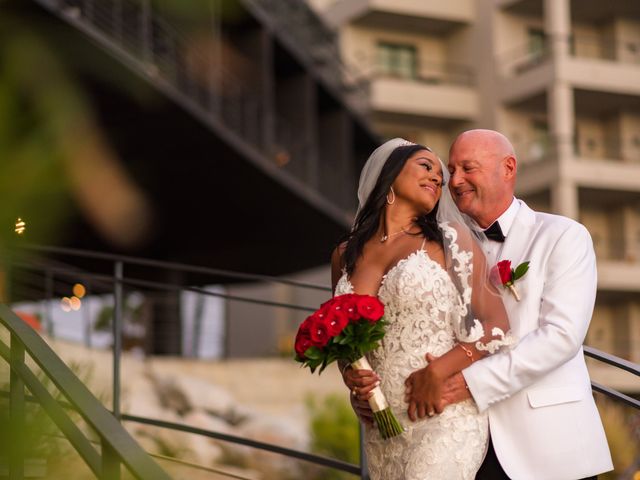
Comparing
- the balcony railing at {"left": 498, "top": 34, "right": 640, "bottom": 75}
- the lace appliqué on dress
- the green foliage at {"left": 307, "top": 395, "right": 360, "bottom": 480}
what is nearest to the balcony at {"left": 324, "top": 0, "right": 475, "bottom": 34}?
the balcony railing at {"left": 498, "top": 34, "right": 640, "bottom": 75}

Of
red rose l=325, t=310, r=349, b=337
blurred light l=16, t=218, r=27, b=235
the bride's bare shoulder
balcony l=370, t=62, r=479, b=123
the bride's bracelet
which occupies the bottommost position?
the bride's bracelet

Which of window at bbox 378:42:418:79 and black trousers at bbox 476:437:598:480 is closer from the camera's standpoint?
black trousers at bbox 476:437:598:480

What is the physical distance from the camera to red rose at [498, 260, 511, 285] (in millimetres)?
3654

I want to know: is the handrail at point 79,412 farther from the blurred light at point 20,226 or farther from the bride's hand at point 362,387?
the bride's hand at point 362,387

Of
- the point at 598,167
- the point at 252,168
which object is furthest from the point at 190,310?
the point at 598,167

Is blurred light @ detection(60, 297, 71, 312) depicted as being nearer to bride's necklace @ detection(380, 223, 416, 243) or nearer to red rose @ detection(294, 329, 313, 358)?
bride's necklace @ detection(380, 223, 416, 243)

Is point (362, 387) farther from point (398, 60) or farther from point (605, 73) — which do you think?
point (398, 60)

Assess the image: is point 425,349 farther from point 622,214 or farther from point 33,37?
point 622,214

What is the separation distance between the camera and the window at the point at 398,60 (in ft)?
132

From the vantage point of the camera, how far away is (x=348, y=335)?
359 cm

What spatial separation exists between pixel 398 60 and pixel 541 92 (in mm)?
5502

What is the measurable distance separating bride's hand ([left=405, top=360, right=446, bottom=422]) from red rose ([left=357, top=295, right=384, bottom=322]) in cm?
23

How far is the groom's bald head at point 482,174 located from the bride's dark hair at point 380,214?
119 millimetres

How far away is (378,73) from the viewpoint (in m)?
39.2
